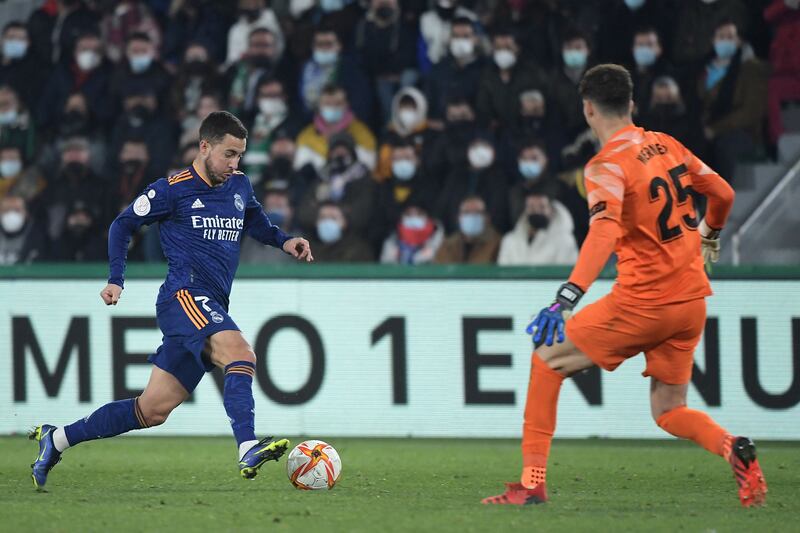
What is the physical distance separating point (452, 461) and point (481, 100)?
4.91 meters

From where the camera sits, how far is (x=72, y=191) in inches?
532

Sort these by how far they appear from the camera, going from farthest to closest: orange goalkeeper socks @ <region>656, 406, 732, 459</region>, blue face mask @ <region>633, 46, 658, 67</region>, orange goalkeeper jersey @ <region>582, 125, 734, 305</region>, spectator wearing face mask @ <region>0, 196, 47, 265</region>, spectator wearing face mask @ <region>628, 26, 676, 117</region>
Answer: spectator wearing face mask @ <region>0, 196, 47, 265</region> < blue face mask @ <region>633, 46, 658, 67</region> < spectator wearing face mask @ <region>628, 26, 676, 117</region> < orange goalkeeper socks @ <region>656, 406, 732, 459</region> < orange goalkeeper jersey @ <region>582, 125, 734, 305</region>

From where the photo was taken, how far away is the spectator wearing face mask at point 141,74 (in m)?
14.3

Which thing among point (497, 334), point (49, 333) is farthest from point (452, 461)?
point (49, 333)

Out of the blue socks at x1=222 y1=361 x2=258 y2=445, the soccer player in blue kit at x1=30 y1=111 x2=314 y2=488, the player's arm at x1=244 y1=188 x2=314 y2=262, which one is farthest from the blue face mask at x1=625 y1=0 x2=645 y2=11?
the blue socks at x1=222 y1=361 x2=258 y2=445

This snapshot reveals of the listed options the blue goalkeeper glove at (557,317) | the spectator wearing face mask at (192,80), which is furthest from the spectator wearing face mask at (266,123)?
the blue goalkeeper glove at (557,317)

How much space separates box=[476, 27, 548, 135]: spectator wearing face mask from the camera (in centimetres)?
1298

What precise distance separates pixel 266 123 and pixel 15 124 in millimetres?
3000

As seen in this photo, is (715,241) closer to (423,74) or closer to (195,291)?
(195,291)

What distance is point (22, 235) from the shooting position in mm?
13469

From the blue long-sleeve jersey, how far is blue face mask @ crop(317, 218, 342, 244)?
16.7 ft

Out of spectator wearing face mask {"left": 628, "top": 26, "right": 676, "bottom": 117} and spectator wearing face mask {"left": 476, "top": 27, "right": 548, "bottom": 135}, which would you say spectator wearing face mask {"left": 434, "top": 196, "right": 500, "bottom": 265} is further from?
spectator wearing face mask {"left": 628, "top": 26, "right": 676, "bottom": 117}

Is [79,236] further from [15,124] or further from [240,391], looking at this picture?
[240,391]

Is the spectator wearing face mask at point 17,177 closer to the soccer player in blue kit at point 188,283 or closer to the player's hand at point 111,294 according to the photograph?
the soccer player in blue kit at point 188,283
